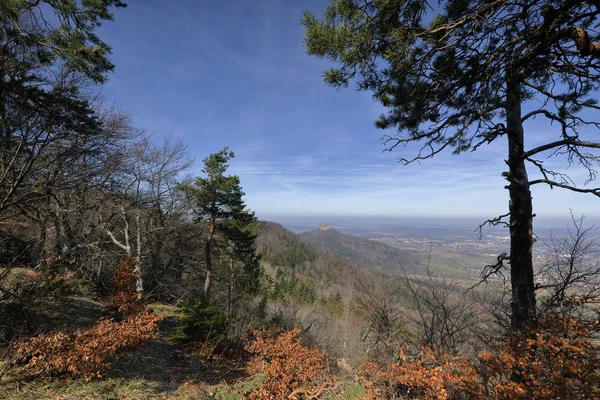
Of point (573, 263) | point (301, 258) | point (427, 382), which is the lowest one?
point (301, 258)

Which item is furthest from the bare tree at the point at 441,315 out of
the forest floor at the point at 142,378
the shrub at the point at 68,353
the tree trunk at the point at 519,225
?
the shrub at the point at 68,353

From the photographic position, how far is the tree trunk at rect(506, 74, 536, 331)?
3924 mm

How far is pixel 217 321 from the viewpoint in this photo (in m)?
8.91

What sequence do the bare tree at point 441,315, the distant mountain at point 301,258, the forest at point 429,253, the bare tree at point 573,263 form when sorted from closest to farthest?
1. the forest at point 429,253
2. the bare tree at point 573,263
3. the bare tree at point 441,315
4. the distant mountain at point 301,258

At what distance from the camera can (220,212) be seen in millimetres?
15656

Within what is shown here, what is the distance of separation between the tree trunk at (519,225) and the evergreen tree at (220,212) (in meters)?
13.1

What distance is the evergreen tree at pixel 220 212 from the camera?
49.1 ft

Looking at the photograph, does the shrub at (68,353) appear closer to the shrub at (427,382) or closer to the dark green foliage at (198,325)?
the dark green foliage at (198,325)

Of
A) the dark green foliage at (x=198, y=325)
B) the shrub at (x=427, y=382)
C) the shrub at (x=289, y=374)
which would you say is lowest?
the dark green foliage at (x=198, y=325)

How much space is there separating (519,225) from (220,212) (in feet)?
47.1

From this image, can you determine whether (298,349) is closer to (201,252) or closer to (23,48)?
(23,48)

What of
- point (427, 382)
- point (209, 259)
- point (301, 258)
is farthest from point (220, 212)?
point (301, 258)

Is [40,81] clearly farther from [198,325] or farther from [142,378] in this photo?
[198,325]

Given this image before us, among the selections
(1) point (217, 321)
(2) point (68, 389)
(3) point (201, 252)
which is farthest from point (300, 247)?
(2) point (68, 389)
